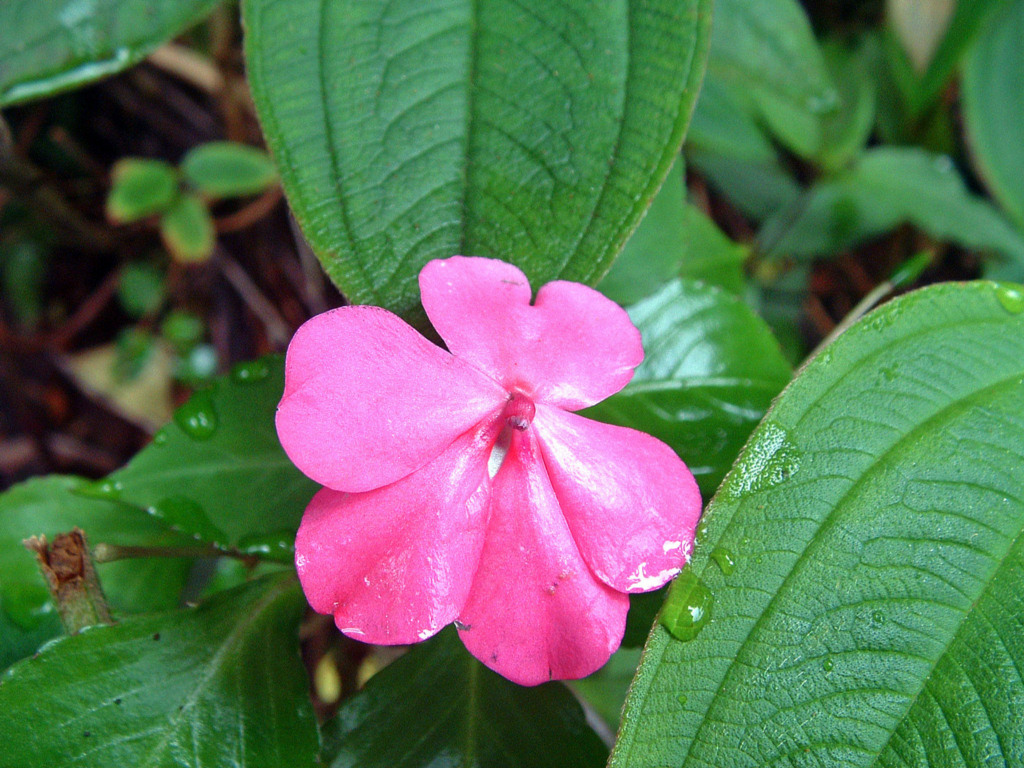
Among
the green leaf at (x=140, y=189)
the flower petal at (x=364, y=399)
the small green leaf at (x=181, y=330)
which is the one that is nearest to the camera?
the flower petal at (x=364, y=399)

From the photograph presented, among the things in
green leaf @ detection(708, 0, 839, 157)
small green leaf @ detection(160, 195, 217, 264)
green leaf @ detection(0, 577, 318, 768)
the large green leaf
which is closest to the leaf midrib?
green leaf @ detection(0, 577, 318, 768)

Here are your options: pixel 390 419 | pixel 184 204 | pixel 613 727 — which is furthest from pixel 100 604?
pixel 184 204

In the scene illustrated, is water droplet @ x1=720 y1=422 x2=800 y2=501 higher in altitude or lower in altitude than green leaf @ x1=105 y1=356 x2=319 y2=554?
higher

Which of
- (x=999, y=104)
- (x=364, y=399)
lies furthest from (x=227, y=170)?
(x=999, y=104)

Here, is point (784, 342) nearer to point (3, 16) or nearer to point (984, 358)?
point (984, 358)

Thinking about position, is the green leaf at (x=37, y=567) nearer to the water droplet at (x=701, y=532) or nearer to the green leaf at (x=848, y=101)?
the water droplet at (x=701, y=532)

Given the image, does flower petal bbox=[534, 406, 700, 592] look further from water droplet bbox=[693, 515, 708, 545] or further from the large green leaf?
the large green leaf

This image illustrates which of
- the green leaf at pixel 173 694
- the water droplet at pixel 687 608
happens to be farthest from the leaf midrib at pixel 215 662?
the water droplet at pixel 687 608
